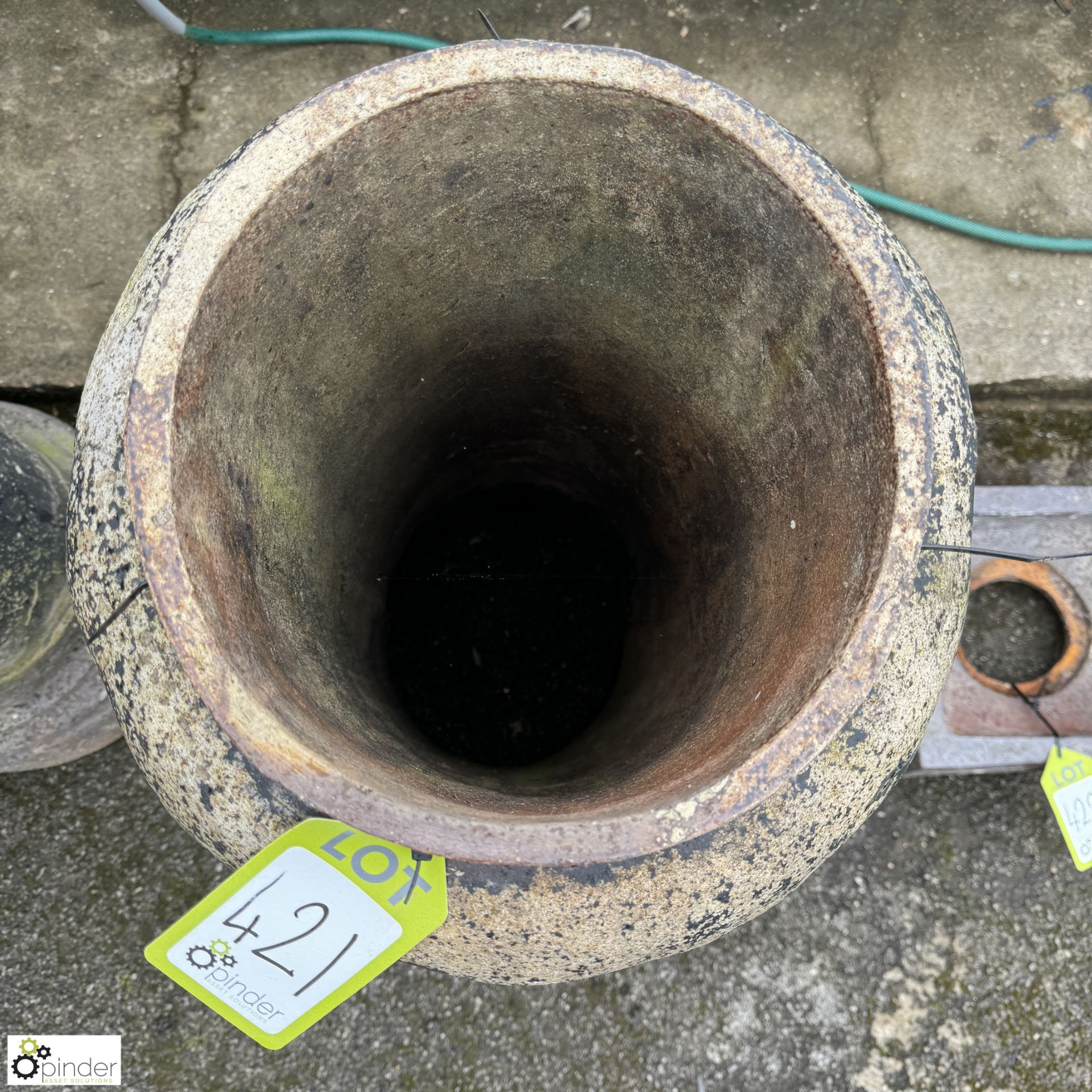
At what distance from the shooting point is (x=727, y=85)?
2.16 m

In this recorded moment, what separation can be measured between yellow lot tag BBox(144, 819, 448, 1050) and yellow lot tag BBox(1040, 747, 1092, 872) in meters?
1.25

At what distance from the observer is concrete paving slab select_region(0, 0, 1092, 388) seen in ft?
6.66

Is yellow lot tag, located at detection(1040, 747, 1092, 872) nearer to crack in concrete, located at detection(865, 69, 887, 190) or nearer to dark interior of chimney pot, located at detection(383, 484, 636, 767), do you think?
dark interior of chimney pot, located at detection(383, 484, 636, 767)

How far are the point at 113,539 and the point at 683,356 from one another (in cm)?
93

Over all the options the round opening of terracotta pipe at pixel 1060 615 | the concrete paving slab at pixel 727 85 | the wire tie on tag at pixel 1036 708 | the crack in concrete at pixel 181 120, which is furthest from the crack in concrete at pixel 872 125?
the crack in concrete at pixel 181 120

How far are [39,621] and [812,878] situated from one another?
170 cm

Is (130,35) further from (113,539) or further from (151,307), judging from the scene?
(113,539)

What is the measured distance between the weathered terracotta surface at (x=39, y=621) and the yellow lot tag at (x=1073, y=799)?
1896 mm

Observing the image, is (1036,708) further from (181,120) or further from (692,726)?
(181,120)

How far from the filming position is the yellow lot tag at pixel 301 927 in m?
A: 0.95

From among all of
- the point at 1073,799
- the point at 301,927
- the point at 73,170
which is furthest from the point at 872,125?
the point at 301,927

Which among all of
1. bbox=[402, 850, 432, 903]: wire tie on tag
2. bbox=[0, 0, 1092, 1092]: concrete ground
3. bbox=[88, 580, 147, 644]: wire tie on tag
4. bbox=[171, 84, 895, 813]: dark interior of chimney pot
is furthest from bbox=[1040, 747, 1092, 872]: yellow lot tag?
bbox=[88, 580, 147, 644]: wire tie on tag

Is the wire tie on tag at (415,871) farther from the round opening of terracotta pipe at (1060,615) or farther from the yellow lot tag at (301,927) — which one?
the round opening of terracotta pipe at (1060,615)

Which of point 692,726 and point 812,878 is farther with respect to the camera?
point 812,878
